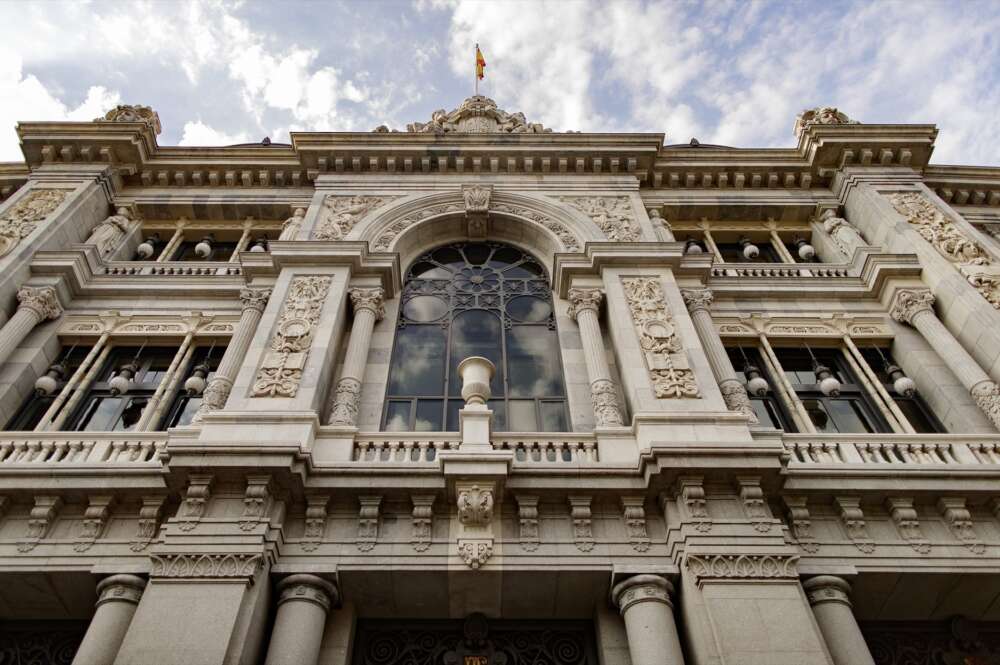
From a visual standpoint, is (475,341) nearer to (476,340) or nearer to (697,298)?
(476,340)

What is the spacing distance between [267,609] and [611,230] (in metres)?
12.0

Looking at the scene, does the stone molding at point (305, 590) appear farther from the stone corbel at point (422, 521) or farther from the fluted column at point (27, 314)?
the fluted column at point (27, 314)

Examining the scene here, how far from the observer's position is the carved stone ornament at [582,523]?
32.5 ft

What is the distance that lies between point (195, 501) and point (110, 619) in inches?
70.6

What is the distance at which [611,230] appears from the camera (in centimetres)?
1736

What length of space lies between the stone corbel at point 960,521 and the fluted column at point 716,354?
3083mm

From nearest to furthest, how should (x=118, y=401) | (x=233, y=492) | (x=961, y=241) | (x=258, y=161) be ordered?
(x=233, y=492), (x=118, y=401), (x=961, y=241), (x=258, y=161)

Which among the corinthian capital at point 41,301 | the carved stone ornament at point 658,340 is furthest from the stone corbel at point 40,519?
the carved stone ornament at point 658,340

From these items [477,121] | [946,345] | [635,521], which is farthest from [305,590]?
[477,121]

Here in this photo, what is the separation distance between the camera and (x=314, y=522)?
32.9 ft

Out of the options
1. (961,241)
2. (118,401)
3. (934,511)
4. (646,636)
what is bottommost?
(646,636)

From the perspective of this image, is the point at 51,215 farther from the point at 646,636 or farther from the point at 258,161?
the point at 646,636

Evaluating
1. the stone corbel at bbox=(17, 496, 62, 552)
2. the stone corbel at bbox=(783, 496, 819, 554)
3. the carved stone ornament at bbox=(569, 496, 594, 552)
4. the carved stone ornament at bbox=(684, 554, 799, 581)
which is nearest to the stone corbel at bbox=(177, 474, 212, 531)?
the stone corbel at bbox=(17, 496, 62, 552)

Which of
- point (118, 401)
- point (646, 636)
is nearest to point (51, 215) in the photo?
point (118, 401)
